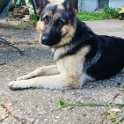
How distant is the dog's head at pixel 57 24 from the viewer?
483cm

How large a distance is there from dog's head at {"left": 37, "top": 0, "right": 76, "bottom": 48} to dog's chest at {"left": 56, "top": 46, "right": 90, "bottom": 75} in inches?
8.1

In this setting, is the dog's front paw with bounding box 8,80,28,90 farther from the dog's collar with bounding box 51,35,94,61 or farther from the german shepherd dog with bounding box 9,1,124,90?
the dog's collar with bounding box 51,35,94,61

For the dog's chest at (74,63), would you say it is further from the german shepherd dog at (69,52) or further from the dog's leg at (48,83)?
the dog's leg at (48,83)

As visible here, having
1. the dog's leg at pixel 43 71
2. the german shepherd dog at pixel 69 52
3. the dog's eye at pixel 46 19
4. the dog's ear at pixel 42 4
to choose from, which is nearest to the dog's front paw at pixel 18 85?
the german shepherd dog at pixel 69 52

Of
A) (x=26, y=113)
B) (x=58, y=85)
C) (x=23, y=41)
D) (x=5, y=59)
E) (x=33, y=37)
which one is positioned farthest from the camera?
(x=33, y=37)

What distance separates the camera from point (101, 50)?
5160 millimetres

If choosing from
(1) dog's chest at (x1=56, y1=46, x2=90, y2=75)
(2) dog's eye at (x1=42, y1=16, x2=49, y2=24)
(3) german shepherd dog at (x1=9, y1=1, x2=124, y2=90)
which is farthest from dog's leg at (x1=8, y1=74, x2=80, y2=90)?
(2) dog's eye at (x1=42, y1=16, x2=49, y2=24)

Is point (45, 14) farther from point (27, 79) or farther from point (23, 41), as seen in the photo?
point (23, 41)

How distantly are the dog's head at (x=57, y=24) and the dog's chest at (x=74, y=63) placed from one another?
21 cm

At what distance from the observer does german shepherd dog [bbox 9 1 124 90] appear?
4812 millimetres

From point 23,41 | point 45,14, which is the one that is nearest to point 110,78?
point 45,14

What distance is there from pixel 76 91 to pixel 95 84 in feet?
1.41

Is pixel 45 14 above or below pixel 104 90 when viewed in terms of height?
above

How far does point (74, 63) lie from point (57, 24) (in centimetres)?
52
